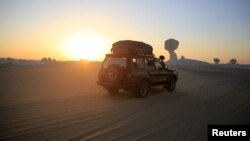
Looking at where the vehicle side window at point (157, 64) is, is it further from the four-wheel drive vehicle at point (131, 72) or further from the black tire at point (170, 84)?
the black tire at point (170, 84)

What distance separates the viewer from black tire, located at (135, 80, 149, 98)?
11820 millimetres

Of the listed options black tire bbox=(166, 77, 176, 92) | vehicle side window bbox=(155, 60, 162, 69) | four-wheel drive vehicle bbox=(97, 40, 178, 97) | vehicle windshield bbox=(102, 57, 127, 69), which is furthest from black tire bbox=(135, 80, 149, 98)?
black tire bbox=(166, 77, 176, 92)

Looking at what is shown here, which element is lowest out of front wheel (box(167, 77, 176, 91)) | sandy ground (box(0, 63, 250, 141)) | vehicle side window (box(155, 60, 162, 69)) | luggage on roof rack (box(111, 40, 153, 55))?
sandy ground (box(0, 63, 250, 141))

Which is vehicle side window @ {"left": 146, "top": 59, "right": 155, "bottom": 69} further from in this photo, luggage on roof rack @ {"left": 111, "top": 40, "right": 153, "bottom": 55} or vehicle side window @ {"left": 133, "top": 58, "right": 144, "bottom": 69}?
luggage on roof rack @ {"left": 111, "top": 40, "right": 153, "bottom": 55}

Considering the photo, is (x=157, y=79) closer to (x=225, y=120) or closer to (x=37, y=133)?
(x=225, y=120)

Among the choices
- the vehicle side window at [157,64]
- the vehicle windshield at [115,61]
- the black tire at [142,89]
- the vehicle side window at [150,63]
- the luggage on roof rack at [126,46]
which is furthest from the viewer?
the luggage on roof rack at [126,46]

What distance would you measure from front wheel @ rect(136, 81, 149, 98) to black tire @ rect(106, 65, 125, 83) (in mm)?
987

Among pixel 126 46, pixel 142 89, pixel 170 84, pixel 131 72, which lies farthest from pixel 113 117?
pixel 170 84

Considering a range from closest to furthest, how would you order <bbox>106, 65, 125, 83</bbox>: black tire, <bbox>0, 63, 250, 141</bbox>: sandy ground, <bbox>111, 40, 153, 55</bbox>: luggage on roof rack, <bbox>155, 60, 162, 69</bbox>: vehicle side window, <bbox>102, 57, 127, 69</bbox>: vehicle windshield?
<bbox>0, 63, 250, 141</bbox>: sandy ground, <bbox>106, 65, 125, 83</bbox>: black tire, <bbox>102, 57, 127, 69</bbox>: vehicle windshield, <bbox>155, 60, 162, 69</bbox>: vehicle side window, <bbox>111, 40, 153, 55</bbox>: luggage on roof rack

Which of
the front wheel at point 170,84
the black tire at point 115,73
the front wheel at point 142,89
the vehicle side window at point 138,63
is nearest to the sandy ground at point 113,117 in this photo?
the front wheel at point 142,89

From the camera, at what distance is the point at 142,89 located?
39.7 feet

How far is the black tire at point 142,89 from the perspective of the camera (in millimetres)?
11820

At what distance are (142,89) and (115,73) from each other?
5.04ft

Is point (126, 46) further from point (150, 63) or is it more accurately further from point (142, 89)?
point (142, 89)
